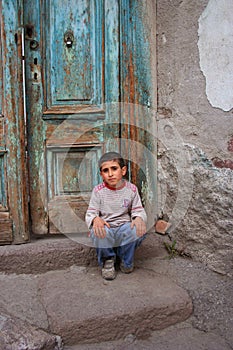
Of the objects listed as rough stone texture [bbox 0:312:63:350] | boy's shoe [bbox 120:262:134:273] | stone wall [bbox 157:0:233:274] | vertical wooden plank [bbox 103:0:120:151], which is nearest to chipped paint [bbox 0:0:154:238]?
vertical wooden plank [bbox 103:0:120:151]

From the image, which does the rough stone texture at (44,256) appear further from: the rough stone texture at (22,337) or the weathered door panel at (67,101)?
the rough stone texture at (22,337)

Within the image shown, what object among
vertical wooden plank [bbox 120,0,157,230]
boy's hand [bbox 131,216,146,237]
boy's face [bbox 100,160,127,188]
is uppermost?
vertical wooden plank [bbox 120,0,157,230]

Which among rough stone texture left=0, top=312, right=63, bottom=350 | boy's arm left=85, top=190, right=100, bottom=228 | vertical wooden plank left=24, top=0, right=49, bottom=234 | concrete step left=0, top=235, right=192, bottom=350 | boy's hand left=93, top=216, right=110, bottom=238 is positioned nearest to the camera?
rough stone texture left=0, top=312, right=63, bottom=350

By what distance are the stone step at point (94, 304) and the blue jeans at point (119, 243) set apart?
0.40ft

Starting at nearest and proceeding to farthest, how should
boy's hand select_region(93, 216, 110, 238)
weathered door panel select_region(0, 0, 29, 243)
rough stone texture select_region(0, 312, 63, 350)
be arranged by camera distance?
rough stone texture select_region(0, 312, 63, 350)
boy's hand select_region(93, 216, 110, 238)
weathered door panel select_region(0, 0, 29, 243)

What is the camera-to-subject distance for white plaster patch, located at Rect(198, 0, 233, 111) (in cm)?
236

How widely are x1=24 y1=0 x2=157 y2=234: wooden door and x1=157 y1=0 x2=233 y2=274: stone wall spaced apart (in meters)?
0.18

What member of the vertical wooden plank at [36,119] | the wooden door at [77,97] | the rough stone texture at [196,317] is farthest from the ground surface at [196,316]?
the vertical wooden plank at [36,119]

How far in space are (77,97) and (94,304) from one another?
58.1 inches

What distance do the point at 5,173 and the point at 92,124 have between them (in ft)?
2.38

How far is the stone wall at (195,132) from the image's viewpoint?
2.39 metres

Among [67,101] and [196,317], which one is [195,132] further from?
[196,317]

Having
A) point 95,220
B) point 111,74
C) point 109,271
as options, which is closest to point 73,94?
point 111,74

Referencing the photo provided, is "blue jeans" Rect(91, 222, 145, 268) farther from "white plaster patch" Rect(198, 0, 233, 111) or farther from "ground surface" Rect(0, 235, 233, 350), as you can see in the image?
"white plaster patch" Rect(198, 0, 233, 111)
